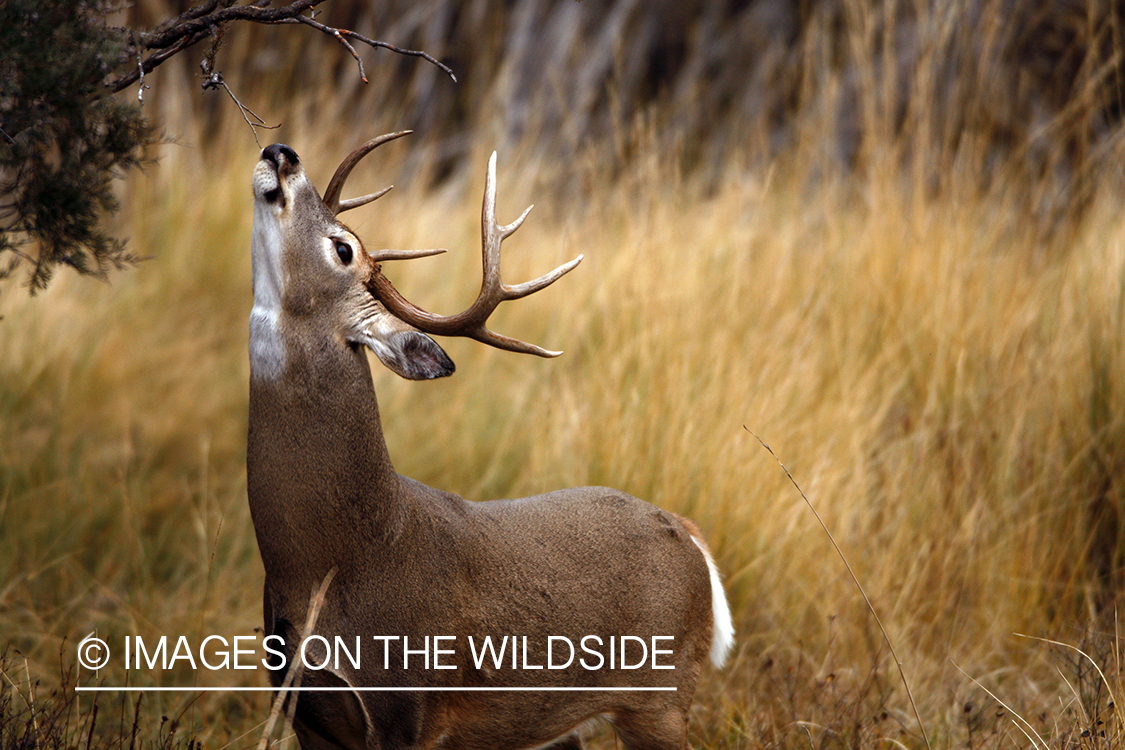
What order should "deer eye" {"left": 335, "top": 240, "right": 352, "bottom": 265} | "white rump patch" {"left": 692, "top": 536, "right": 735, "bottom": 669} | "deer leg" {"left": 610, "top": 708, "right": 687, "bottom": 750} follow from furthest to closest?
"white rump patch" {"left": 692, "top": 536, "right": 735, "bottom": 669}, "deer leg" {"left": 610, "top": 708, "right": 687, "bottom": 750}, "deer eye" {"left": 335, "top": 240, "right": 352, "bottom": 265}

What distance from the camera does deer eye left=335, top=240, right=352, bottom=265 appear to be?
83.6 inches

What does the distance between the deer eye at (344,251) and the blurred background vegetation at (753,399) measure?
1030 mm

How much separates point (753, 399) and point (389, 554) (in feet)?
6.51

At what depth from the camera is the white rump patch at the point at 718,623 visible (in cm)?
246

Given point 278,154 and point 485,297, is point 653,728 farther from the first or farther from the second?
point 278,154

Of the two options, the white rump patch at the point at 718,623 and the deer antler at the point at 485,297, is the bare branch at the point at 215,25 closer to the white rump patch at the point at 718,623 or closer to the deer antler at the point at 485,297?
the deer antler at the point at 485,297

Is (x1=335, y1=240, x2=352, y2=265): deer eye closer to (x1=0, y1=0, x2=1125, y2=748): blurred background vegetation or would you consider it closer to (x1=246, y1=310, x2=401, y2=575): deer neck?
(x1=246, y1=310, x2=401, y2=575): deer neck

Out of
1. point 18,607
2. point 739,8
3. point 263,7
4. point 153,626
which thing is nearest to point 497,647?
point 263,7

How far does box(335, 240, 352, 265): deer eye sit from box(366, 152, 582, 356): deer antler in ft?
0.18

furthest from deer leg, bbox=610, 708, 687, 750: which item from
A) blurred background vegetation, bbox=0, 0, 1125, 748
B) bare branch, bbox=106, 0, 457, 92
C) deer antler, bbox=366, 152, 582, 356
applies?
bare branch, bbox=106, 0, 457, 92

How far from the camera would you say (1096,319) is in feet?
13.4

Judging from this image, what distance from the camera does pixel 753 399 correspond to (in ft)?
12.4

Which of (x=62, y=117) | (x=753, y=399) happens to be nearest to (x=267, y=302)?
(x=62, y=117)

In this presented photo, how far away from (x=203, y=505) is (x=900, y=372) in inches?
102
